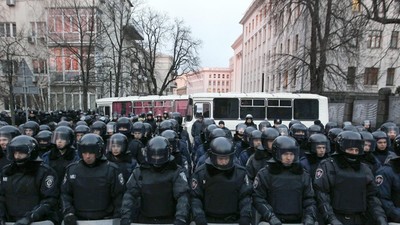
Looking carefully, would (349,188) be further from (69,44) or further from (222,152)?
(69,44)

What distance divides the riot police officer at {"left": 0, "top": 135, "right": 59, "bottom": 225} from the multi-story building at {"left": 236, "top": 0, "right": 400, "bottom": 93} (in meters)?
17.6

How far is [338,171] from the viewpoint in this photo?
3768mm

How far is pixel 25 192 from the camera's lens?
144 inches

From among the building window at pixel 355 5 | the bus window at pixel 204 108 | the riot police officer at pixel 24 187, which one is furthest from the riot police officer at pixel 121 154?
the building window at pixel 355 5

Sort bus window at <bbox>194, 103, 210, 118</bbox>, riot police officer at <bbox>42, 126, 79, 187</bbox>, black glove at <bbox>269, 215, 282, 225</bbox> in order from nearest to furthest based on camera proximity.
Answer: black glove at <bbox>269, 215, 282, 225</bbox>, riot police officer at <bbox>42, 126, 79, 187</bbox>, bus window at <bbox>194, 103, 210, 118</bbox>

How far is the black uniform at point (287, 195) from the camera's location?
362 centimetres

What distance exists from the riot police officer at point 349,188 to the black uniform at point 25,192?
3.13 meters

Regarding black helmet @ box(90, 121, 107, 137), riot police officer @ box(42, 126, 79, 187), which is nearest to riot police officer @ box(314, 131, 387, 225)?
riot police officer @ box(42, 126, 79, 187)

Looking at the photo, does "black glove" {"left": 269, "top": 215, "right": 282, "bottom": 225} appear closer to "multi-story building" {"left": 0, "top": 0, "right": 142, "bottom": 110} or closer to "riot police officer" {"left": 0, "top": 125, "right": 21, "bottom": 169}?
"riot police officer" {"left": 0, "top": 125, "right": 21, "bottom": 169}

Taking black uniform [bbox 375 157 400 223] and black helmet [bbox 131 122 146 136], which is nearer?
black uniform [bbox 375 157 400 223]

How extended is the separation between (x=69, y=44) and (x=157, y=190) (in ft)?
89.7

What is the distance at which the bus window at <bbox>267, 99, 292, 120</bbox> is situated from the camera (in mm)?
16078

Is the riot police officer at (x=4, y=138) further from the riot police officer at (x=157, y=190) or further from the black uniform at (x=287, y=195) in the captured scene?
the black uniform at (x=287, y=195)

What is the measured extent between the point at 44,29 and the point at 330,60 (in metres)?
25.8
